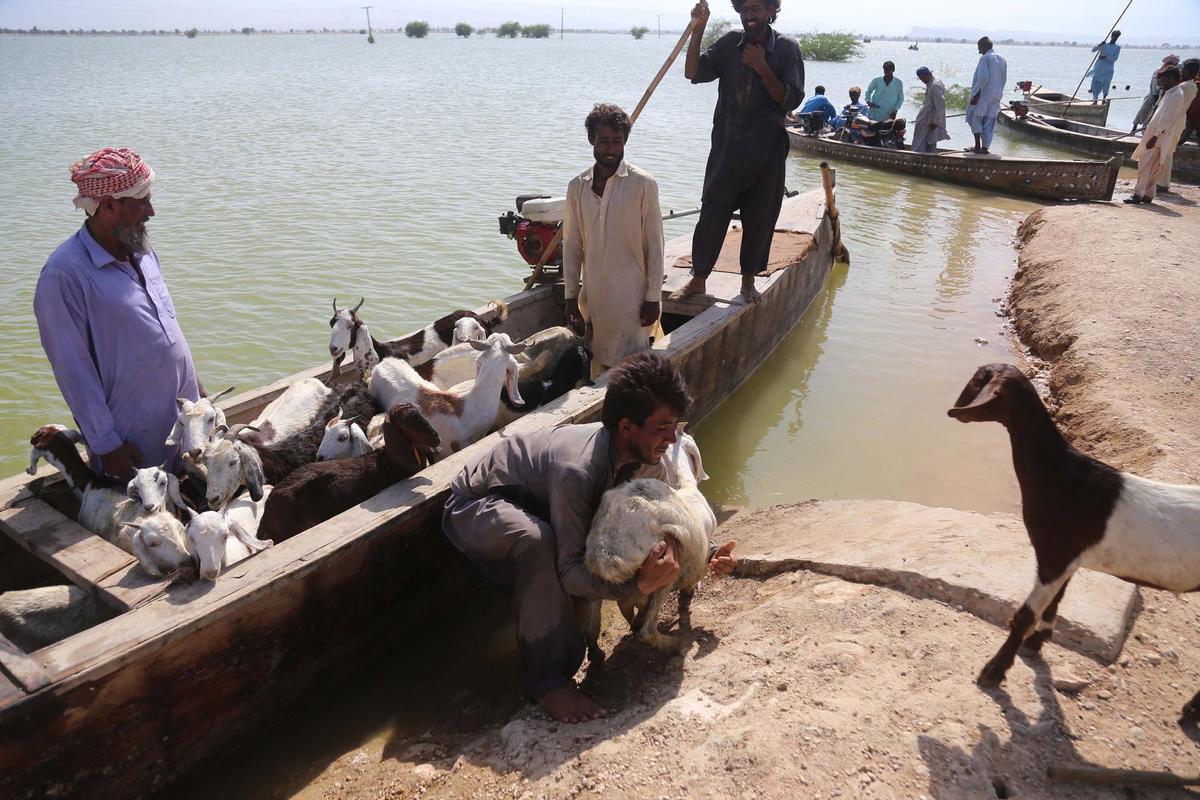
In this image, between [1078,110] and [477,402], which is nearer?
[477,402]

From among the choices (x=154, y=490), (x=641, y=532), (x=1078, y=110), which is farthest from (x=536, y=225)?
(x=1078, y=110)

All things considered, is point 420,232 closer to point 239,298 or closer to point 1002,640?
point 239,298

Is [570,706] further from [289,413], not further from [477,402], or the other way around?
[289,413]

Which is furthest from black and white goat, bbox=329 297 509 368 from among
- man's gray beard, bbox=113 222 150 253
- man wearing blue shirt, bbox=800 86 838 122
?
man wearing blue shirt, bbox=800 86 838 122

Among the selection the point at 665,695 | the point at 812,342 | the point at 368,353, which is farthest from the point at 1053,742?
the point at 812,342

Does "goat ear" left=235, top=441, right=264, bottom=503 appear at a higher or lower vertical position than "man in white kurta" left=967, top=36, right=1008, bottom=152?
lower

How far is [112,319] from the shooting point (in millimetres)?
3346

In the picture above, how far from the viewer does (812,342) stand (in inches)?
346

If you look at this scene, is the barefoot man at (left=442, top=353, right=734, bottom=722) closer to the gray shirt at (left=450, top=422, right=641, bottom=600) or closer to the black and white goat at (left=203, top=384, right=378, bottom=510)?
the gray shirt at (left=450, top=422, right=641, bottom=600)

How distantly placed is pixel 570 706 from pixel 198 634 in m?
1.41

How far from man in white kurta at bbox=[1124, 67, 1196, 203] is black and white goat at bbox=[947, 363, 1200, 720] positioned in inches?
510

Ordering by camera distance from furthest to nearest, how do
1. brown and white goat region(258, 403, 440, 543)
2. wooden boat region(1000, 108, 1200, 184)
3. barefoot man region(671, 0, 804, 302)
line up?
wooden boat region(1000, 108, 1200, 184) < barefoot man region(671, 0, 804, 302) < brown and white goat region(258, 403, 440, 543)

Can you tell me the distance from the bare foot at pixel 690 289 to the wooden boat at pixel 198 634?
7.76 ft

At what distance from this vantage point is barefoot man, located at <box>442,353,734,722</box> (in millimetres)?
2916
